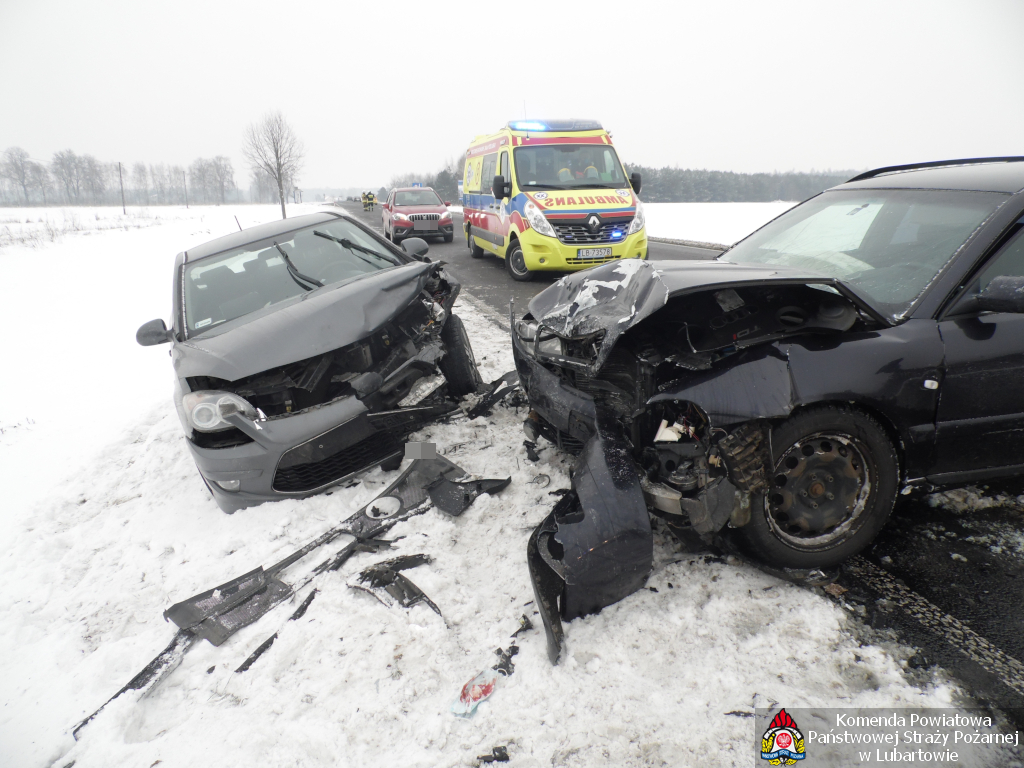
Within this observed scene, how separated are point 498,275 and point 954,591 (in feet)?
29.0

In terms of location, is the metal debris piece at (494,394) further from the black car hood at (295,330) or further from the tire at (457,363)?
the black car hood at (295,330)

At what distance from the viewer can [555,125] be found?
902 centimetres

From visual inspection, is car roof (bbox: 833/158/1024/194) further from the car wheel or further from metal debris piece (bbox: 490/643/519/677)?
metal debris piece (bbox: 490/643/519/677)

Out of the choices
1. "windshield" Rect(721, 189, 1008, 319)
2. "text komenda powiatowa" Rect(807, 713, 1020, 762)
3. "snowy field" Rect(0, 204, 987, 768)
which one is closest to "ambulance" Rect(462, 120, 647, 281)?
"windshield" Rect(721, 189, 1008, 319)

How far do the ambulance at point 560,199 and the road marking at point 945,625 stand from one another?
6.30m

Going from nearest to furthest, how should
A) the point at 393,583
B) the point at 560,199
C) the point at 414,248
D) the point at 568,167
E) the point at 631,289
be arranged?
the point at 393,583, the point at 631,289, the point at 414,248, the point at 560,199, the point at 568,167

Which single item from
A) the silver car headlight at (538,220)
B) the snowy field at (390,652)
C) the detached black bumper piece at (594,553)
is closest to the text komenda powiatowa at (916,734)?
the snowy field at (390,652)

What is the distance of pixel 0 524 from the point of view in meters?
3.33

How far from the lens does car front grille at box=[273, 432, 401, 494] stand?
9.88 ft

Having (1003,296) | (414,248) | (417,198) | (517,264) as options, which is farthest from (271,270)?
(417,198)

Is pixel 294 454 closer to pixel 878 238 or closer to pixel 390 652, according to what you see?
pixel 390 652

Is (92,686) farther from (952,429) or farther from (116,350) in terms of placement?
(116,350)

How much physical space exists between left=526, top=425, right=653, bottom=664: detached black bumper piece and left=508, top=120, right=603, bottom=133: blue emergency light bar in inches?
323

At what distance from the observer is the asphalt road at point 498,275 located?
8.16 meters
